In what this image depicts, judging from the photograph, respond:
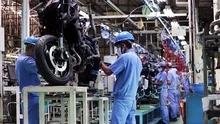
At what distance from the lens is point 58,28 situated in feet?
13.4

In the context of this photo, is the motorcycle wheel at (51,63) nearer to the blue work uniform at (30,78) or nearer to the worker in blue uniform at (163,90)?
the blue work uniform at (30,78)

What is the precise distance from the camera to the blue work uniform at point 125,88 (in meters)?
4.69

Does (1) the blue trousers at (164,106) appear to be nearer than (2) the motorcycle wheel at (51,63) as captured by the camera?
No

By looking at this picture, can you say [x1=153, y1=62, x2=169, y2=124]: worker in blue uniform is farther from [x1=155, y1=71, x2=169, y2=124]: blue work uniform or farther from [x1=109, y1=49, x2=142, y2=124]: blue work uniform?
[x1=109, y1=49, x2=142, y2=124]: blue work uniform

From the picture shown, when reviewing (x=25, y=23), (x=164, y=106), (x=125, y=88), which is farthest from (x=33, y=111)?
(x=164, y=106)

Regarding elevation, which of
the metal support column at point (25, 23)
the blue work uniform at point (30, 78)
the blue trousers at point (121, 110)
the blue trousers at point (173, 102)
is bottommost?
the blue trousers at point (173, 102)

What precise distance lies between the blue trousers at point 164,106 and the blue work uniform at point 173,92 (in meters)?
0.73

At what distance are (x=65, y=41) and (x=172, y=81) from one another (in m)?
7.84

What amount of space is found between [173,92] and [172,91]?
76 millimetres

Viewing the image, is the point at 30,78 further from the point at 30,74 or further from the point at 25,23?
the point at 25,23

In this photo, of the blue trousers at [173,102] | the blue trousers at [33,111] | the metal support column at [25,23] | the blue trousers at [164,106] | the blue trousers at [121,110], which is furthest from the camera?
the blue trousers at [173,102]

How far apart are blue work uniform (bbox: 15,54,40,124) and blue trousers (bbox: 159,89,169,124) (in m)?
6.16

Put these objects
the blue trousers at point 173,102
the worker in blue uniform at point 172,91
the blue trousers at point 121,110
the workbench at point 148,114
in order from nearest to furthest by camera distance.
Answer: the blue trousers at point 121,110 → the workbench at point 148,114 → the worker in blue uniform at point 172,91 → the blue trousers at point 173,102

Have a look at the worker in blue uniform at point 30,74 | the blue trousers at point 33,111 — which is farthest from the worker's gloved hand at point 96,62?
the blue trousers at point 33,111
